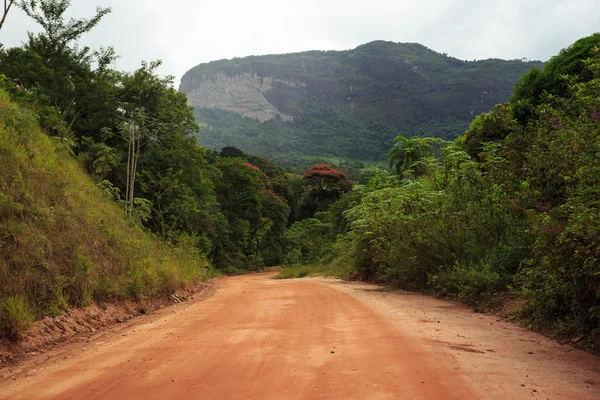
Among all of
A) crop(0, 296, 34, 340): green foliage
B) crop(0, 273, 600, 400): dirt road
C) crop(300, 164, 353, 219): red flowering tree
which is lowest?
crop(0, 273, 600, 400): dirt road

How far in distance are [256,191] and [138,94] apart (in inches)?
947

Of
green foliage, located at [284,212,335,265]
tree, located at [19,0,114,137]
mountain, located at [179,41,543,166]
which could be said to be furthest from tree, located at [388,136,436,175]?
mountain, located at [179,41,543,166]

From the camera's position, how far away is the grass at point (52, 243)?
7.91 m

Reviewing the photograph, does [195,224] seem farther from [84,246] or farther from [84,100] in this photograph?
[84,246]

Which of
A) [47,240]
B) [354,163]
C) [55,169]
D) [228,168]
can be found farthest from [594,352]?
[354,163]

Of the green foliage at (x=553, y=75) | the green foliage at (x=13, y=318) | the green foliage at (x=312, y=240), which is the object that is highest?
the green foliage at (x=553, y=75)

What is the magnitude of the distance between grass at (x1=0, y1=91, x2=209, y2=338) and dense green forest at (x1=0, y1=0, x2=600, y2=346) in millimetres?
37

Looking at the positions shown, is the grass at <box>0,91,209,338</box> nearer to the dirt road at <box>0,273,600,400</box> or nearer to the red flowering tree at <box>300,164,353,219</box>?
the dirt road at <box>0,273,600,400</box>

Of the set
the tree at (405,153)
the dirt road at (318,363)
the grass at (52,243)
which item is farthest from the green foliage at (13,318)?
the tree at (405,153)

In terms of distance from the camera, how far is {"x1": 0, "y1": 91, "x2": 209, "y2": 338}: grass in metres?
7.91

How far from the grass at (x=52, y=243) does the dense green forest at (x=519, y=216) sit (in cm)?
784

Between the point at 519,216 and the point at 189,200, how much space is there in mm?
21226

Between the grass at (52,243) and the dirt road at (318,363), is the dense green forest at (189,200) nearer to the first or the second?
the grass at (52,243)

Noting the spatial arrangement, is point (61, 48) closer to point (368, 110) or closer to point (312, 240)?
point (312, 240)
